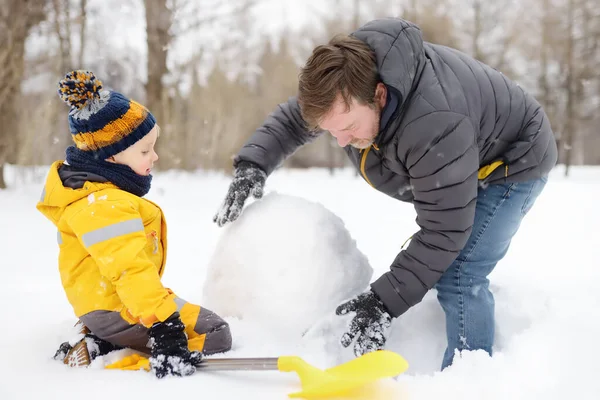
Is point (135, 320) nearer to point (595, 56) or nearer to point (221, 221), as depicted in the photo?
point (221, 221)

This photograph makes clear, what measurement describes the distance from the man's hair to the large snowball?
580 millimetres

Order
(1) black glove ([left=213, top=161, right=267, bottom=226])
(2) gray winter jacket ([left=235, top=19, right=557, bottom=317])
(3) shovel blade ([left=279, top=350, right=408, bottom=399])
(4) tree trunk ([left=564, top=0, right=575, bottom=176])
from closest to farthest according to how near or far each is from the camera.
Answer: (3) shovel blade ([left=279, top=350, right=408, bottom=399]), (2) gray winter jacket ([left=235, top=19, right=557, bottom=317]), (1) black glove ([left=213, top=161, right=267, bottom=226]), (4) tree trunk ([left=564, top=0, right=575, bottom=176])

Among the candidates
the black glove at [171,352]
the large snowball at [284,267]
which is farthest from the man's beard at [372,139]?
the black glove at [171,352]

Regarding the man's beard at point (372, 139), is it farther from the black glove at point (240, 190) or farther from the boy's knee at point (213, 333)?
the boy's knee at point (213, 333)

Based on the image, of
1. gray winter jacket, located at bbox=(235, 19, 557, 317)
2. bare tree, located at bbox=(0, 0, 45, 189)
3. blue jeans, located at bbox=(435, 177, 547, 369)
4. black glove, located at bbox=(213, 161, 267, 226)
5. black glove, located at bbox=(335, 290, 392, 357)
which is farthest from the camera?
bare tree, located at bbox=(0, 0, 45, 189)

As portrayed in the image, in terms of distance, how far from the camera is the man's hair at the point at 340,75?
1.41 meters

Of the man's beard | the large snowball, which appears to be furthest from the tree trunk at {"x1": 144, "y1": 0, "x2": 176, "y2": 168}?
the man's beard

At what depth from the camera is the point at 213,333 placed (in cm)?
162

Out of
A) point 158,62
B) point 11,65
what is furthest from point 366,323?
point 158,62

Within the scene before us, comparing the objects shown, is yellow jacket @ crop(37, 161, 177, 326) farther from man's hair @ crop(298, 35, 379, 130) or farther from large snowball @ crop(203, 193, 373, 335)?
man's hair @ crop(298, 35, 379, 130)

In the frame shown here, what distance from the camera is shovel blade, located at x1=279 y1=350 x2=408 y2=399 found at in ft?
4.11

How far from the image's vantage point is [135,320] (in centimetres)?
158

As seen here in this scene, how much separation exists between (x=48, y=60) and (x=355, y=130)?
289 inches

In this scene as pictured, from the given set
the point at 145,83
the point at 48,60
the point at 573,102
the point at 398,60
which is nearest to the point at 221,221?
the point at 398,60
